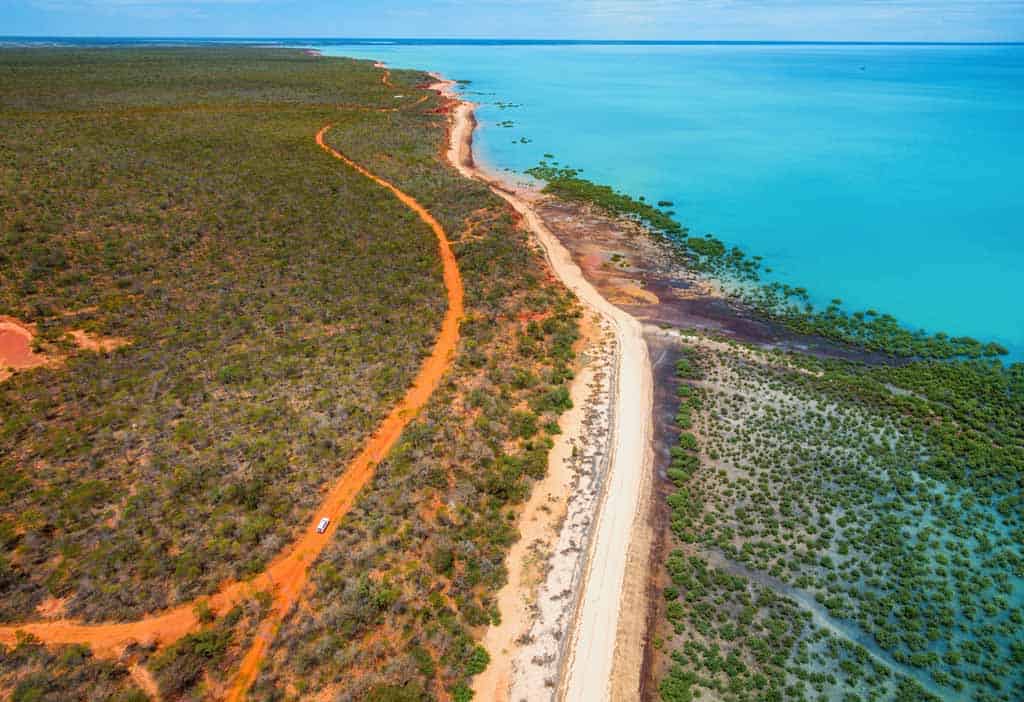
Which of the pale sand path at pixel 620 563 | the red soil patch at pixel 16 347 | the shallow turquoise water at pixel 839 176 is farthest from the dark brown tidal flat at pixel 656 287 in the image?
the red soil patch at pixel 16 347

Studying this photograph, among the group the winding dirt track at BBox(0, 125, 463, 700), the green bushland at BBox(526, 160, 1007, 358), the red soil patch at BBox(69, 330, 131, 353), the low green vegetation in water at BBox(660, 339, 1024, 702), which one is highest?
the red soil patch at BBox(69, 330, 131, 353)

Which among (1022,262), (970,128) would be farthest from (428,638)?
(970,128)

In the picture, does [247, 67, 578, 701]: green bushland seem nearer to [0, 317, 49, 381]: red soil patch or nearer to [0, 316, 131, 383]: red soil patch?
[0, 316, 131, 383]: red soil patch

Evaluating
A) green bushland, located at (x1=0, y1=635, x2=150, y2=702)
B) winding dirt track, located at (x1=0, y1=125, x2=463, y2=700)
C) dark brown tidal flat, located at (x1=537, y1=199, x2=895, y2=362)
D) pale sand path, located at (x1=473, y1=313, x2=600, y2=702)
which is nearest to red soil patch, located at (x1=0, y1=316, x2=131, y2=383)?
winding dirt track, located at (x1=0, y1=125, x2=463, y2=700)

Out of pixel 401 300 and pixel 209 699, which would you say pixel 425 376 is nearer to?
pixel 401 300

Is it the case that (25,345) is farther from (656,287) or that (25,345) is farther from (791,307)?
(791,307)
